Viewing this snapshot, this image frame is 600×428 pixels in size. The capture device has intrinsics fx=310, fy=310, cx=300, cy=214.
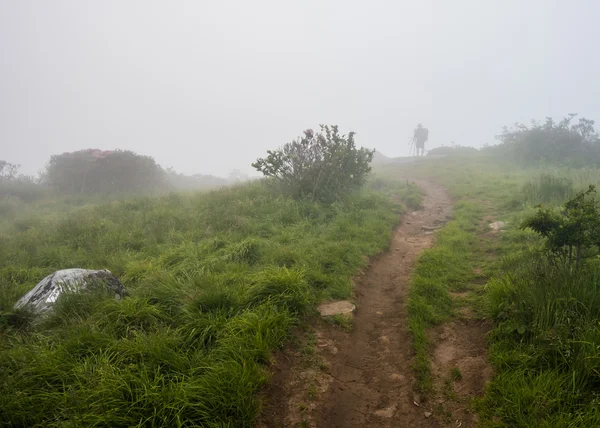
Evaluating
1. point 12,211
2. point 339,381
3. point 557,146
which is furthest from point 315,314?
point 557,146

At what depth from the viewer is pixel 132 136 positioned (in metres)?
183

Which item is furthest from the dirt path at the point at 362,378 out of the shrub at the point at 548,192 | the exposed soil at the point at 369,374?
the shrub at the point at 548,192

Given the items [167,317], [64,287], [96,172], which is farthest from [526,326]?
[96,172]

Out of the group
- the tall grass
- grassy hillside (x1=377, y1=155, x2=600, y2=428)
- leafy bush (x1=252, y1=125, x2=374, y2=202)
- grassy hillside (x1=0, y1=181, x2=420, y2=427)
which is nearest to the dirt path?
the tall grass

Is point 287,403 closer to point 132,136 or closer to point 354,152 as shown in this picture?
point 354,152

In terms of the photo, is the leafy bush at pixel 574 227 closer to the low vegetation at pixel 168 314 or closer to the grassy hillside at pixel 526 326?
the grassy hillside at pixel 526 326

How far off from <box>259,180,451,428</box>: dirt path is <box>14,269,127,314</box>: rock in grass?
9.91 ft

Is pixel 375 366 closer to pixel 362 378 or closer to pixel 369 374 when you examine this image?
pixel 369 374

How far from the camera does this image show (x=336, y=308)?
4.86 metres

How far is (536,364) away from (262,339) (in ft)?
9.26

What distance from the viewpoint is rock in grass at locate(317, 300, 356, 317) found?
4.71 meters

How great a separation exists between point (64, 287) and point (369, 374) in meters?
4.25

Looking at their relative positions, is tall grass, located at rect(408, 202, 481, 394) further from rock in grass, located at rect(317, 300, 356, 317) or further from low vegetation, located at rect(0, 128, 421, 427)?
low vegetation, located at rect(0, 128, 421, 427)

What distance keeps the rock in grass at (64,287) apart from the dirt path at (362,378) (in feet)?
9.91
